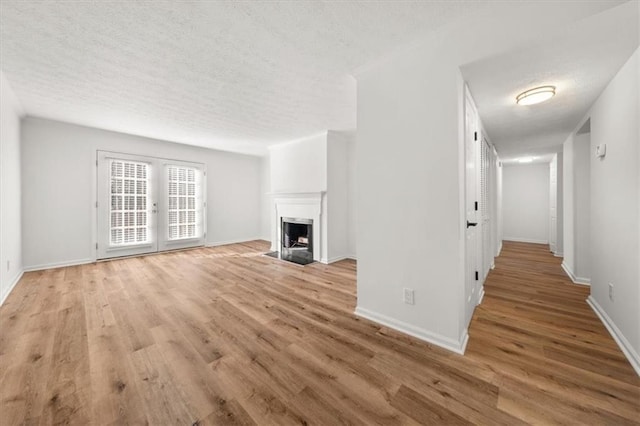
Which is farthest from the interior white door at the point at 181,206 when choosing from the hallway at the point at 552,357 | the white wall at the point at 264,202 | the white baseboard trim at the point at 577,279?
the white baseboard trim at the point at 577,279

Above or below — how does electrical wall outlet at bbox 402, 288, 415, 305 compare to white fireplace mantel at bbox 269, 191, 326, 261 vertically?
below

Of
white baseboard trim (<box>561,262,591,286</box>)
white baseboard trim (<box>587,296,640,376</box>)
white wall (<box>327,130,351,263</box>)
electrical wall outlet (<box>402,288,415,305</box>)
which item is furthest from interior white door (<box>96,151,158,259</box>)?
white baseboard trim (<box>561,262,591,286</box>)

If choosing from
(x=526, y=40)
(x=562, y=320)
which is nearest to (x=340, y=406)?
(x=562, y=320)

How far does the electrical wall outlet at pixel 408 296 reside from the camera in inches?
80.0

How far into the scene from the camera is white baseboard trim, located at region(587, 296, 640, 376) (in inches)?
64.2

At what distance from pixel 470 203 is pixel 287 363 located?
2.07 metres

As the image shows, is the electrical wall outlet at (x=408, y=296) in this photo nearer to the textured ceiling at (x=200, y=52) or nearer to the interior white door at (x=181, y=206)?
the textured ceiling at (x=200, y=52)

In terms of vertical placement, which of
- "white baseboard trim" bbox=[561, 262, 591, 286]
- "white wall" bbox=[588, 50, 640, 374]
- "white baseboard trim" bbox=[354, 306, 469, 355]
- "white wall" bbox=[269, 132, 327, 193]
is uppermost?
"white wall" bbox=[269, 132, 327, 193]

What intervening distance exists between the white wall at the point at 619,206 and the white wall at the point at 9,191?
571 cm

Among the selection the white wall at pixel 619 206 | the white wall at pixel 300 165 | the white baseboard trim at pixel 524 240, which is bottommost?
the white baseboard trim at pixel 524 240

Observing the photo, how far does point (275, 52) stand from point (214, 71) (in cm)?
75

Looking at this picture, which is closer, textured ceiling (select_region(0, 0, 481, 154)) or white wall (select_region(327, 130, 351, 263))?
textured ceiling (select_region(0, 0, 481, 154))

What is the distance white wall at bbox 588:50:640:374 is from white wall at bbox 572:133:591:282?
3.60ft

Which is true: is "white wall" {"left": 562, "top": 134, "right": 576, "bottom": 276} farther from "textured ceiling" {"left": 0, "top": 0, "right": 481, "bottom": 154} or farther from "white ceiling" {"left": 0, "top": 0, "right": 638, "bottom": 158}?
"textured ceiling" {"left": 0, "top": 0, "right": 481, "bottom": 154}
